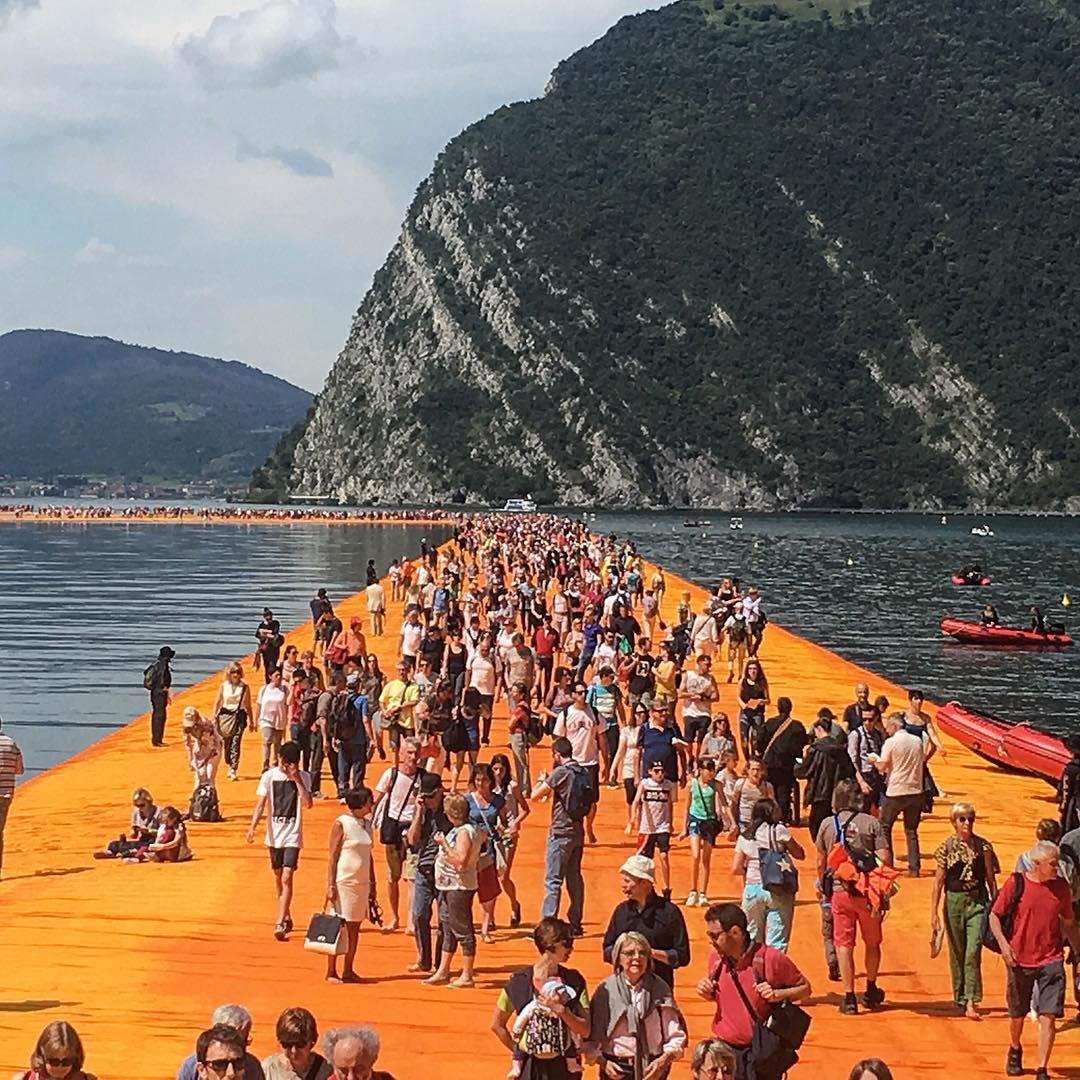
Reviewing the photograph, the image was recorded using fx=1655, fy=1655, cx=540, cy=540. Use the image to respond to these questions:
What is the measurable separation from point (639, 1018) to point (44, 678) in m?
30.1

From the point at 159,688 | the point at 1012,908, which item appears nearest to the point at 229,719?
the point at 159,688

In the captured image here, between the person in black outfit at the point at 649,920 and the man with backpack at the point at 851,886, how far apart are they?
2.96 m

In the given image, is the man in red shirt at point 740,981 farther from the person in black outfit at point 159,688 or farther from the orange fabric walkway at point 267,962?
the person in black outfit at point 159,688

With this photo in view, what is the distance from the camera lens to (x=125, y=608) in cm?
5494

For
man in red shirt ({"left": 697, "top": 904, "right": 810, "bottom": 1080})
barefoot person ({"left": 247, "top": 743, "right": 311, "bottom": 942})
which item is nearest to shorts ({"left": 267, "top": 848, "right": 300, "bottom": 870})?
barefoot person ({"left": 247, "top": 743, "right": 311, "bottom": 942})

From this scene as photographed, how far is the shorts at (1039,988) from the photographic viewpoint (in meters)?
10.1

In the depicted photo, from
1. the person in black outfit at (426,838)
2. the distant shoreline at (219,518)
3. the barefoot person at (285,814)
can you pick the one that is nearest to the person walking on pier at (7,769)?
the barefoot person at (285,814)

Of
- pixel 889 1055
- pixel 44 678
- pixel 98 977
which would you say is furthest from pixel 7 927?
pixel 44 678

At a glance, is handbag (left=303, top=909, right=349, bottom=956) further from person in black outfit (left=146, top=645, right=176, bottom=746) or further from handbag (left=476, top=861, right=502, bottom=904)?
person in black outfit (left=146, top=645, right=176, bottom=746)

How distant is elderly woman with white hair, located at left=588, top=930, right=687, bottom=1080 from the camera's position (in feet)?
25.3

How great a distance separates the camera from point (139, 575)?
74.6m

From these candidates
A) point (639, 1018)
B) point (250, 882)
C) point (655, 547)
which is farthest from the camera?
point (655, 547)

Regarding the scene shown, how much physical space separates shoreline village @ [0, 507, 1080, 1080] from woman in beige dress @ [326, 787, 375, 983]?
3 centimetres

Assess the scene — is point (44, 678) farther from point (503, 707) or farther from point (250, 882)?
point (250, 882)
